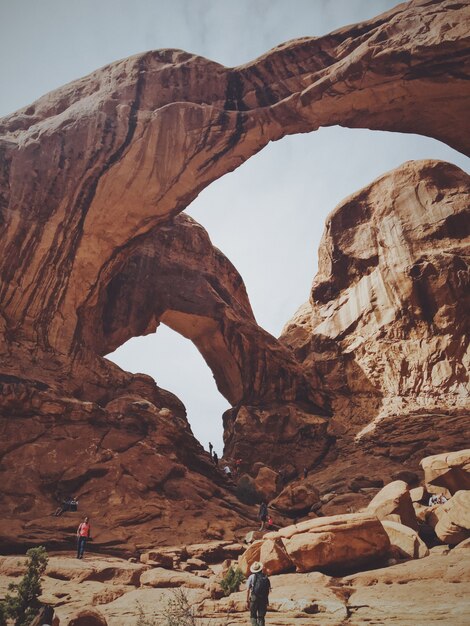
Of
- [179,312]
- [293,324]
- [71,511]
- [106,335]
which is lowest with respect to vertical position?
[71,511]

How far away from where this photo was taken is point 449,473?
12.5 m

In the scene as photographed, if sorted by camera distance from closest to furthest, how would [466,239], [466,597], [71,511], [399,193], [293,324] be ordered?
[466,597], [71,511], [466,239], [399,193], [293,324]

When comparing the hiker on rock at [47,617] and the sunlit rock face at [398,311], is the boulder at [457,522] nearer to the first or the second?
the hiker on rock at [47,617]

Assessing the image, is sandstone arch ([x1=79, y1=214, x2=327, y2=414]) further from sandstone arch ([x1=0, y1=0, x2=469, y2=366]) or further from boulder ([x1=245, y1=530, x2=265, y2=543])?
boulder ([x1=245, y1=530, x2=265, y2=543])

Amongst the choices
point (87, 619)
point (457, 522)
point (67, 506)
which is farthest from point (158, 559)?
point (457, 522)

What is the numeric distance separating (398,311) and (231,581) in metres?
20.2

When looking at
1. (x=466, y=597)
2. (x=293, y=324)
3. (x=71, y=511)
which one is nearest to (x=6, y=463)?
(x=71, y=511)

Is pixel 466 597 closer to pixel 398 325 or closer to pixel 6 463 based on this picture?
pixel 6 463

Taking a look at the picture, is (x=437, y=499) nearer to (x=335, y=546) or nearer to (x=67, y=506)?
(x=335, y=546)

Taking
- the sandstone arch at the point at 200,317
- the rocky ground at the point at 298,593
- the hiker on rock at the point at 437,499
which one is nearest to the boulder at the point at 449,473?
the hiker on rock at the point at 437,499

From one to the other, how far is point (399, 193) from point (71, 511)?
24628mm

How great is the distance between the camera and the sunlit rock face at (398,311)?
75.9 ft

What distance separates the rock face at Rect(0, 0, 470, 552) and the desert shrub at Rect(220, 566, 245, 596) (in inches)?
204

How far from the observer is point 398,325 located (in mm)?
25453
